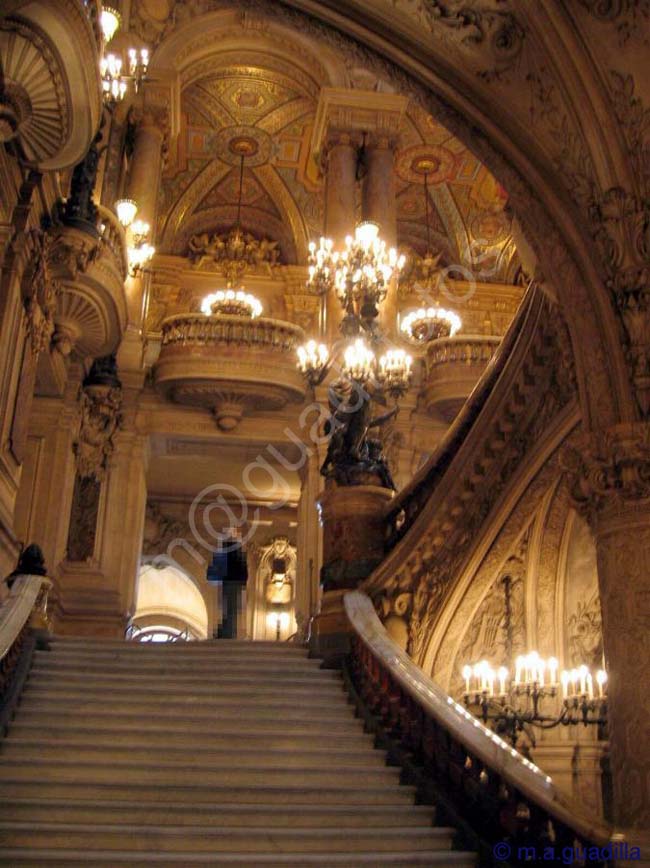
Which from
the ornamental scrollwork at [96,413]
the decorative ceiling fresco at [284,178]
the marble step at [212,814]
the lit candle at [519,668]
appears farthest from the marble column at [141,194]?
the marble step at [212,814]

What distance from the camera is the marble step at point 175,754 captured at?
5.59 m

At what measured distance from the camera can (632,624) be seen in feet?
13.7

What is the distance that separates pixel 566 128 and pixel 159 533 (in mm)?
17491

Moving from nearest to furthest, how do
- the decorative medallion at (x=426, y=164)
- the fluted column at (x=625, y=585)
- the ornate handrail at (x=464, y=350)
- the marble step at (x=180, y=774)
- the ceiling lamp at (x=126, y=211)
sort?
the fluted column at (x=625, y=585), the marble step at (x=180, y=774), the ceiling lamp at (x=126, y=211), the ornate handrail at (x=464, y=350), the decorative medallion at (x=426, y=164)

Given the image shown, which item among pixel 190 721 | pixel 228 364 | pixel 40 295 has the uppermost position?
pixel 228 364

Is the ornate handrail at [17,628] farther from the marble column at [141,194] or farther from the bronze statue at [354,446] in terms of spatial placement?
the marble column at [141,194]

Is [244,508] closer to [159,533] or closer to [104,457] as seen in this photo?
[159,533]

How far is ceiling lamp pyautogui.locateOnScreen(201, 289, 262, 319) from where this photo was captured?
61.8 feet

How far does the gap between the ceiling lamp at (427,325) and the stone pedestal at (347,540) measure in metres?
9.01

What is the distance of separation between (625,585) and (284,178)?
1753cm

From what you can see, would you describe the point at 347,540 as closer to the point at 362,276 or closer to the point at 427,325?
the point at 362,276

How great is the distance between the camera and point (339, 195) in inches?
634

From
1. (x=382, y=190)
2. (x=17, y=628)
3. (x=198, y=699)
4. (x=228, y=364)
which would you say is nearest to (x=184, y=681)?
(x=198, y=699)

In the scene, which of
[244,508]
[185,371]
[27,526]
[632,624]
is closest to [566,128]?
[632,624]
